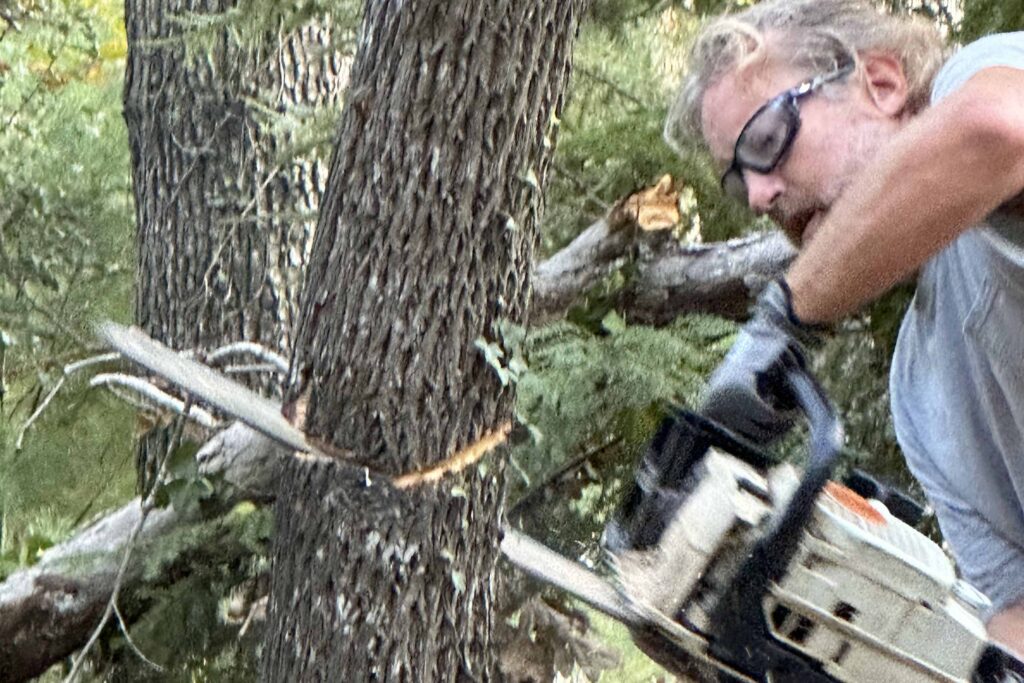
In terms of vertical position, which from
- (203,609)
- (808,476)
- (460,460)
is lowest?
(203,609)

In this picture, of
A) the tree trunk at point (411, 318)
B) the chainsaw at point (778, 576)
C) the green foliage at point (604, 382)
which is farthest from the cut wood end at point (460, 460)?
the chainsaw at point (778, 576)

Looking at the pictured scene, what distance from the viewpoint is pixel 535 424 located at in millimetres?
2881

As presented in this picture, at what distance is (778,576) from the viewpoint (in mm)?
1687

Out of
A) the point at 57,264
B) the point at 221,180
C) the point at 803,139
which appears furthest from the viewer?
the point at 57,264

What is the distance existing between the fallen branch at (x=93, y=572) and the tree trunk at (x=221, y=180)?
2.17ft

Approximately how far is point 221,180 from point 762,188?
2000 millimetres

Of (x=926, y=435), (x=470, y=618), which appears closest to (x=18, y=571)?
(x=470, y=618)

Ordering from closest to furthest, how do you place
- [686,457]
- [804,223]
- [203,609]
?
1. [686,457]
2. [804,223]
3. [203,609]

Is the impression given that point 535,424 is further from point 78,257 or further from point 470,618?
point 78,257

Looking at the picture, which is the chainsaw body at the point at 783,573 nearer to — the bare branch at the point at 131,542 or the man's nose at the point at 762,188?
the man's nose at the point at 762,188

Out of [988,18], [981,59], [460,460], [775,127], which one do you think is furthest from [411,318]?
[988,18]

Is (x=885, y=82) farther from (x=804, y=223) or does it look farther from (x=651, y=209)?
(x=651, y=209)

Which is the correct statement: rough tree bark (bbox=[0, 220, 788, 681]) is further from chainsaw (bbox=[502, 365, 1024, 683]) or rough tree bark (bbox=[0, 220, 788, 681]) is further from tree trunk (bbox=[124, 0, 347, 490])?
chainsaw (bbox=[502, 365, 1024, 683])

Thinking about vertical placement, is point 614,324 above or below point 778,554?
below
